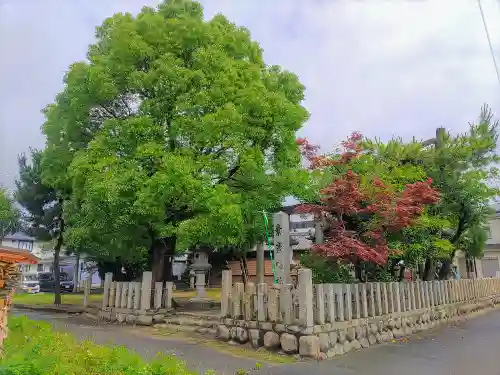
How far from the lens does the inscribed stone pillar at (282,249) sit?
10891mm

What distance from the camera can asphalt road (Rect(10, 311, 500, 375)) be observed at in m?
7.71

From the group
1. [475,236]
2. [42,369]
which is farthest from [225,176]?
[475,236]

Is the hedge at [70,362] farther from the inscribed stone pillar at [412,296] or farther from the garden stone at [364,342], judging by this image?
the inscribed stone pillar at [412,296]

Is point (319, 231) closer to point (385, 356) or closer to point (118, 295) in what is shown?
point (385, 356)

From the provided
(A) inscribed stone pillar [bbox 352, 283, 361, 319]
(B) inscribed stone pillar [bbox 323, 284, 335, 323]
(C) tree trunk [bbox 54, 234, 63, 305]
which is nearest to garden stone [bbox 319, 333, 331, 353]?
(B) inscribed stone pillar [bbox 323, 284, 335, 323]

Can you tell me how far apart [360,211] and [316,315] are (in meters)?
3.55

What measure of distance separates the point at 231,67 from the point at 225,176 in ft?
12.1

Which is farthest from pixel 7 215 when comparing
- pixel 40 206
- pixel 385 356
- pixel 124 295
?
pixel 385 356

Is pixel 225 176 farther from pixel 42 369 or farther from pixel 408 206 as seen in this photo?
pixel 42 369

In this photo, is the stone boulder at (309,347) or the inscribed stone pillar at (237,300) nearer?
the stone boulder at (309,347)

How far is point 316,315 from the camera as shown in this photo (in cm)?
905

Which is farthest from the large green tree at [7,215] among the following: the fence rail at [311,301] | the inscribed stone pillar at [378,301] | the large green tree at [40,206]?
the inscribed stone pillar at [378,301]

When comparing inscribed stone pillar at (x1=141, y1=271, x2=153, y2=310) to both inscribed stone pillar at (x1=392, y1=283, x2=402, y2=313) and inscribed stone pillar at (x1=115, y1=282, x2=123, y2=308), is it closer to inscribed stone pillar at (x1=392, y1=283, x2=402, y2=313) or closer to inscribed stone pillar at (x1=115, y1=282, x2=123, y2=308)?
inscribed stone pillar at (x1=115, y1=282, x2=123, y2=308)

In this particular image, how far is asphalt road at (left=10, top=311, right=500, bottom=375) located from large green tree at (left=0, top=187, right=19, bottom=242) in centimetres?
1756
